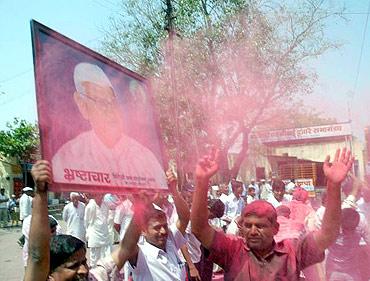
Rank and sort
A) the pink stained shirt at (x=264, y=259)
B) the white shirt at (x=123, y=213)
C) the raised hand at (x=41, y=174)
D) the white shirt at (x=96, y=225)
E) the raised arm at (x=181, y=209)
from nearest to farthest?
the raised hand at (x=41, y=174) → the pink stained shirt at (x=264, y=259) → the raised arm at (x=181, y=209) → the white shirt at (x=123, y=213) → the white shirt at (x=96, y=225)

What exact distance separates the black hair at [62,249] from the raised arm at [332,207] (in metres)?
1.16

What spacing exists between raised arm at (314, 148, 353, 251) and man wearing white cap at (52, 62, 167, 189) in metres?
0.90

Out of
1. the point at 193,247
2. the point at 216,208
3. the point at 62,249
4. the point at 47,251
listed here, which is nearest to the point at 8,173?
the point at 216,208

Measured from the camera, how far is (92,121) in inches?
87.4

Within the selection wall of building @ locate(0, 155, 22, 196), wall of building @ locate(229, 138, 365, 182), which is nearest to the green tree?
wall of building @ locate(229, 138, 365, 182)

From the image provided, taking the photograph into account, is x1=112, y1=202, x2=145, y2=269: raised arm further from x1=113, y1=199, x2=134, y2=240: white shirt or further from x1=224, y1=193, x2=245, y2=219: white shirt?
x1=224, y1=193, x2=245, y2=219: white shirt

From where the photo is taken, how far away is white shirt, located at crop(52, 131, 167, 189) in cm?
199

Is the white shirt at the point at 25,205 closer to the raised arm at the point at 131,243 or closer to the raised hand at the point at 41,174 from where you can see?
the raised arm at the point at 131,243

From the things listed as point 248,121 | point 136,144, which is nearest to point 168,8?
point 248,121

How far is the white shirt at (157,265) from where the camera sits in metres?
2.70

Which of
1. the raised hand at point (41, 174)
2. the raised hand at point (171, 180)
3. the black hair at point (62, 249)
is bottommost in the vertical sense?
the black hair at point (62, 249)

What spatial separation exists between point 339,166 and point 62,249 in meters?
1.39

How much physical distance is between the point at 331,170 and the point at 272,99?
5.79 m

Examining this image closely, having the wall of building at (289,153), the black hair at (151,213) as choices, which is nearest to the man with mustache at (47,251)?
the black hair at (151,213)
